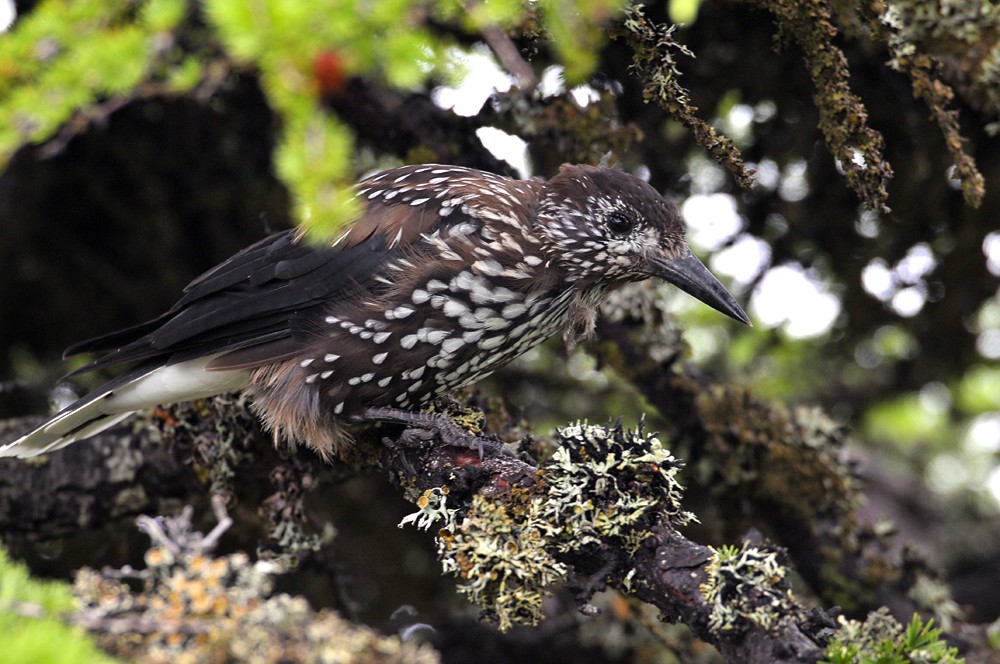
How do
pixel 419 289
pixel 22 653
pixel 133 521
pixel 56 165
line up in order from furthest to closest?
pixel 56 165
pixel 133 521
pixel 419 289
pixel 22 653

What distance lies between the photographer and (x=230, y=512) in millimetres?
4074

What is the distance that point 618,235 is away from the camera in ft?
12.2

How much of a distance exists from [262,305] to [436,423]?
799mm

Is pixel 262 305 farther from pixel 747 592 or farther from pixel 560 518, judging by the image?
pixel 747 592

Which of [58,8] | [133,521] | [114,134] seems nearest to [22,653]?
[58,8]

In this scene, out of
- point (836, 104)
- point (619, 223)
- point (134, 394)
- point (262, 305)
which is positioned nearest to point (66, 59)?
point (262, 305)

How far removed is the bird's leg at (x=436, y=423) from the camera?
10.7 ft

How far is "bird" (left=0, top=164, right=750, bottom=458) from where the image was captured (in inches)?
141

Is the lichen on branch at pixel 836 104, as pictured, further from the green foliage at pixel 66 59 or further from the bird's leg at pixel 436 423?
the green foliage at pixel 66 59

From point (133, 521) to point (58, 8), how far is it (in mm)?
2860

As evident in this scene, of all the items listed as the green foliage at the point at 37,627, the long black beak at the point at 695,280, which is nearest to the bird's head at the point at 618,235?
the long black beak at the point at 695,280

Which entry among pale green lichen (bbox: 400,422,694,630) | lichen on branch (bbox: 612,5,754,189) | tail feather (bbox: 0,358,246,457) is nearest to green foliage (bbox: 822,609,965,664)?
pale green lichen (bbox: 400,422,694,630)

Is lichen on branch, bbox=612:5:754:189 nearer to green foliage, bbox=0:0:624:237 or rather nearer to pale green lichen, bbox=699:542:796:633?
green foliage, bbox=0:0:624:237

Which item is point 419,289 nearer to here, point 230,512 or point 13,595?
point 230,512
